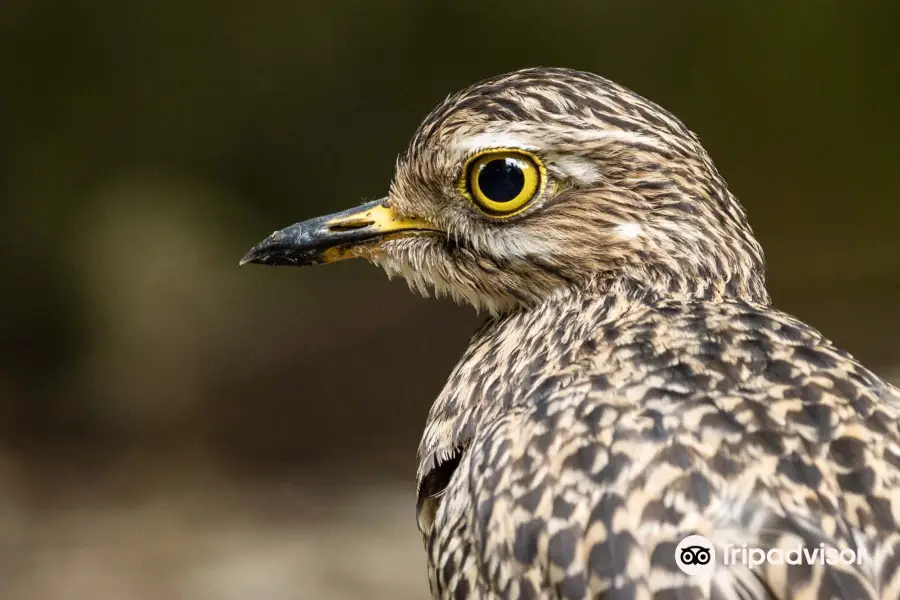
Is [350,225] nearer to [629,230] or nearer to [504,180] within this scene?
[504,180]

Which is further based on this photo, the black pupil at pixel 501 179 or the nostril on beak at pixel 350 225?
the nostril on beak at pixel 350 225

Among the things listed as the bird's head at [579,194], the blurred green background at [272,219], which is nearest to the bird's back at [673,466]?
the bird's head at [579,194]

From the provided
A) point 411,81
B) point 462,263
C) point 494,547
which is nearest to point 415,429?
point 411,81

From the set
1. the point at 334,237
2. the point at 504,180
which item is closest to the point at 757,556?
the point at 504,180

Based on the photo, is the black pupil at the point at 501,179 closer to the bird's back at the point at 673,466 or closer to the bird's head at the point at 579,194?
the bird's head at the point at 579,194

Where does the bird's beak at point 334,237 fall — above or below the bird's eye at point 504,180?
below

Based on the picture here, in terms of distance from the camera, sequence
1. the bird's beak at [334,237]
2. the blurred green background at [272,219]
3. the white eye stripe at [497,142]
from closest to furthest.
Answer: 1. the white eye stripe at [497,142]
2. the bird's beak at [334,237]
3. the blurred green background at [272,219]
